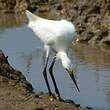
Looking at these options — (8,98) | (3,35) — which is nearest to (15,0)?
(3,35)

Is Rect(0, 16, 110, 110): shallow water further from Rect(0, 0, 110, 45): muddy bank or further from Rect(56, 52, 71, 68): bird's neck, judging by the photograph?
Rect(56, 52, 71, 68): bird's neck

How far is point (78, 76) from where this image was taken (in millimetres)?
10305

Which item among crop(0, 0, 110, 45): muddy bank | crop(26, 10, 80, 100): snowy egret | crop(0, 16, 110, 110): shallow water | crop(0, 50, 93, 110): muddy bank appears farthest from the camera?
crop(0, 0, 110, 45): muddy bank

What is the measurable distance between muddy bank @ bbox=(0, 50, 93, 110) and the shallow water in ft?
2.93

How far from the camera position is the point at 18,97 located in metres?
7.04

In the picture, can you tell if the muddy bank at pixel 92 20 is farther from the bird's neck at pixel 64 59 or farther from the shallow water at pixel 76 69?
the bird's neck at pixel 64 59

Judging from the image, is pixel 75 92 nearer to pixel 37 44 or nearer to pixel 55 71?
pixel 55 71

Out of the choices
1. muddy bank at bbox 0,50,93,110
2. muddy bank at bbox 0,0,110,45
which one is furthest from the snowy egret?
muddy bank at bbox 0,0,110,45

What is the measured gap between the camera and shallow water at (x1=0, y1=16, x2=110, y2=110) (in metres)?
8.61

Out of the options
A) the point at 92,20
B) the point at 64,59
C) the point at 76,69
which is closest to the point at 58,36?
the point at 64,59

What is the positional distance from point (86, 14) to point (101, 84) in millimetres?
8563

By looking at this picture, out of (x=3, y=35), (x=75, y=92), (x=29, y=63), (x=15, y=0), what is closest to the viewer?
(x=75, y=92)

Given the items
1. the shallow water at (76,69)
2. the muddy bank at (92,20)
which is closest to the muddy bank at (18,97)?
the shallow water at (76,69)

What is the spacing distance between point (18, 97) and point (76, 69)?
4.37 m
